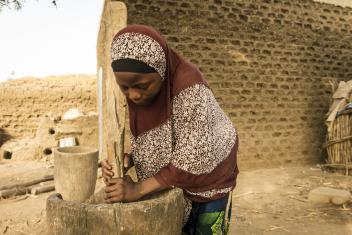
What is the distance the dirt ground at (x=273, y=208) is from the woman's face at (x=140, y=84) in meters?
2.93

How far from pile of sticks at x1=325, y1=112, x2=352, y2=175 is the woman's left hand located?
6203mm

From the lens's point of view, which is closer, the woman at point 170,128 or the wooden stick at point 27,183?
the woman at point 170,128

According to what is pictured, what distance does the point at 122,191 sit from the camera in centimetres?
137

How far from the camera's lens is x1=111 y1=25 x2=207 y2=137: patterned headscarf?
1365 millimetres

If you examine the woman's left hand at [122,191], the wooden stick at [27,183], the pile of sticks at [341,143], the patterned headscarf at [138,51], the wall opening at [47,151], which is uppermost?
the patterned headscarf at [138,51]

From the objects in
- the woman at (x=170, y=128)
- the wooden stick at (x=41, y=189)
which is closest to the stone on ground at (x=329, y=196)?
the woman at (x=170, y=128)

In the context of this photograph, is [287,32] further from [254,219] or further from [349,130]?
[254,219]

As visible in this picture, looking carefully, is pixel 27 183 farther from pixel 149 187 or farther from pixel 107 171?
pixel 149 187

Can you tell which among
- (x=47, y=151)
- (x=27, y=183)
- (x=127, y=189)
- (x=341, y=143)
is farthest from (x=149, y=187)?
(x=47, y=151)

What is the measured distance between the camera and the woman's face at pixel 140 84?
1.35 metres

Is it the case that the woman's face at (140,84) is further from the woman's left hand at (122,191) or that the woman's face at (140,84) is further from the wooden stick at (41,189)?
the wooden stick at (41,189)

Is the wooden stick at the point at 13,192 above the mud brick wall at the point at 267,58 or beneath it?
beneath

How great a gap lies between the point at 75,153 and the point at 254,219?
7.62 ft

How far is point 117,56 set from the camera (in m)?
1.38
